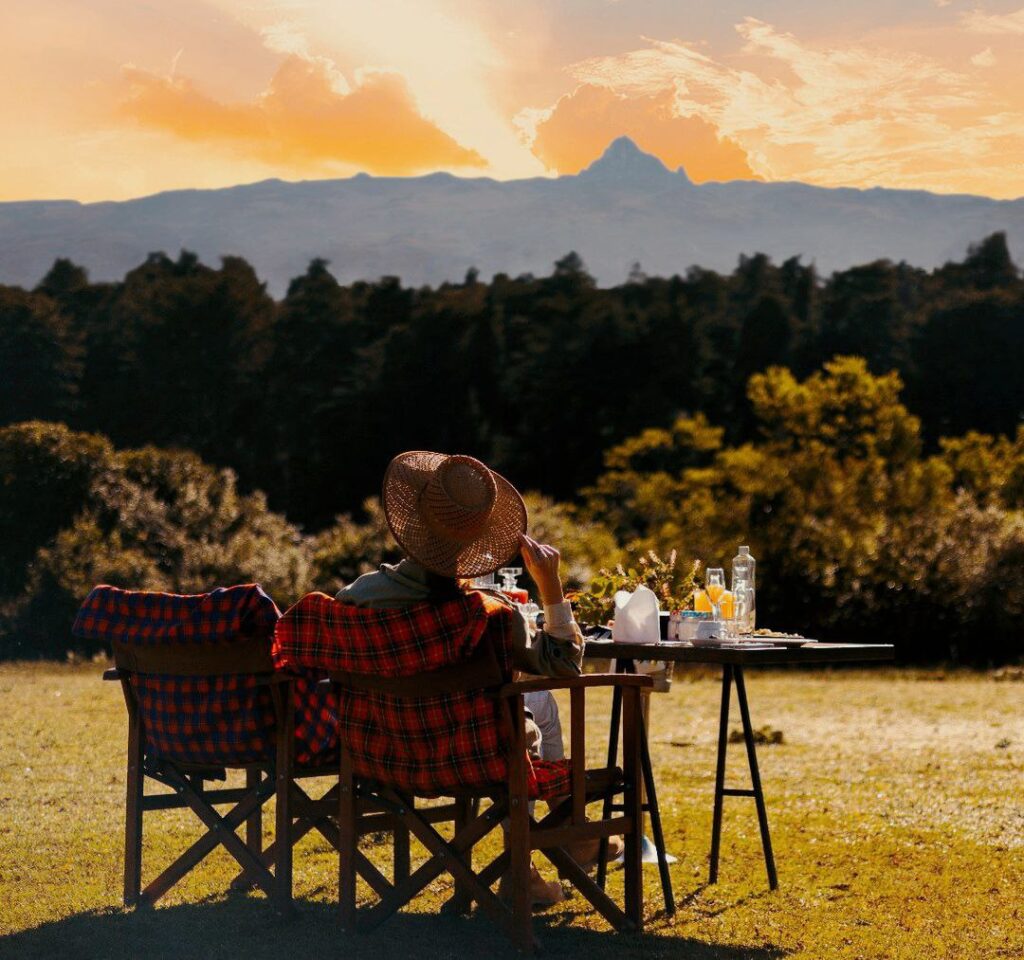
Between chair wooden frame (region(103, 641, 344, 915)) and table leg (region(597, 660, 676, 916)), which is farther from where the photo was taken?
table leg (region(597, 660, 676, 916))

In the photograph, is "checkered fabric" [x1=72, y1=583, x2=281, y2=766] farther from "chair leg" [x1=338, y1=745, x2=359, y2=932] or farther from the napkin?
the napkin

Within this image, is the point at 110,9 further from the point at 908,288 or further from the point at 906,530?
the point at 908,288

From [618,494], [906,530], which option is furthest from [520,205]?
[906,530]

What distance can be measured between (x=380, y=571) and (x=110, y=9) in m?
35.8

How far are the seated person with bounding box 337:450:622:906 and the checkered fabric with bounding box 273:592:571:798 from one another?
3.6 inches

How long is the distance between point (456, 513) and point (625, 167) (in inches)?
3181

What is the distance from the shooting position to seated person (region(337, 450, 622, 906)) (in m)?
4.54

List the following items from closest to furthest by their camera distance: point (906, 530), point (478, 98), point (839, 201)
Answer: point (906, 530)
point (478, 98)
point (839, 201)

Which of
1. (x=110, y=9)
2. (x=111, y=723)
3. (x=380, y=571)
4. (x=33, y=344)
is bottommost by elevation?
(x=111, y=723)

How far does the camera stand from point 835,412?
45.0 meters

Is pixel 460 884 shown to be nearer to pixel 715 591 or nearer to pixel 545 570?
pixel 545 570

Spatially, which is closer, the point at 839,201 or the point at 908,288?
the point at 908,288

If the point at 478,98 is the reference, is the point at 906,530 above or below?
below

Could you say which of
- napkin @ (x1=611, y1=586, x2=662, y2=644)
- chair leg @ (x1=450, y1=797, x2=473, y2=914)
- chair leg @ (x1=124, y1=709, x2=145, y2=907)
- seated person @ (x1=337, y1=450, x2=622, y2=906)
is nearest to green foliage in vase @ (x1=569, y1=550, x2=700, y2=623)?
napkin @ (x1=611, y1=586, x2=662, y2=644)
